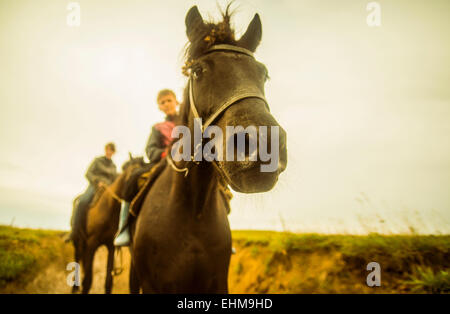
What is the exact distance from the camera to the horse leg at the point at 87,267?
19.3 ft

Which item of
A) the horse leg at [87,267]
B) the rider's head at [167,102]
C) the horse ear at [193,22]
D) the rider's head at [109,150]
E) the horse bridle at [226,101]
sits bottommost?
the horse leg at [87,267]

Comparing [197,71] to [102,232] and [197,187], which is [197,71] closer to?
[197,187]

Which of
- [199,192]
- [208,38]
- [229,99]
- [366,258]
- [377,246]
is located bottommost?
[366,258]

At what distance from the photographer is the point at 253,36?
8.09ft

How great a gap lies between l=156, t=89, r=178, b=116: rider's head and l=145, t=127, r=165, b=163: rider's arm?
0.86 m

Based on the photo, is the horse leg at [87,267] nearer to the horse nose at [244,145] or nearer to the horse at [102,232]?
A: the horse at [102,232]

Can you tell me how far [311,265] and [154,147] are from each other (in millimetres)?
4421

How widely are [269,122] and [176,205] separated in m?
1.60

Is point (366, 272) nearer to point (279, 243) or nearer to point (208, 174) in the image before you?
point (279, 243)

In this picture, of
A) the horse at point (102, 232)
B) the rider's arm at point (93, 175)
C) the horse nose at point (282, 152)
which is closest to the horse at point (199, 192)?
the horse nose at point (282, 152)

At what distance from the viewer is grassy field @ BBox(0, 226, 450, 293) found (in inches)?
155

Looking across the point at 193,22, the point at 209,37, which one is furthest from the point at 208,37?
the point at 193,22

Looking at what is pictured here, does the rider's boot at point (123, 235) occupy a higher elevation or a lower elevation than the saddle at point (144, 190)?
lower

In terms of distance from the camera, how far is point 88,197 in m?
7.16
